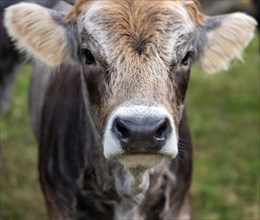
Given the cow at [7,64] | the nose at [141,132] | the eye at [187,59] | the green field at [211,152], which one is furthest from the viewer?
the green field at [211,152]

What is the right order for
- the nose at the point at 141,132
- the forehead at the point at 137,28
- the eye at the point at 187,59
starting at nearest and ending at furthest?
the nose at the point at 141,132 < the forehead at the point at 137,28 < the eye at the point at 187,59

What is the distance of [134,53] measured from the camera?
12.3ft

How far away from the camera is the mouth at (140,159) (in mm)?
3602

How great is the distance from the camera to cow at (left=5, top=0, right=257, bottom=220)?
3.62m

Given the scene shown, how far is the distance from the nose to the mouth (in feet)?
0.16

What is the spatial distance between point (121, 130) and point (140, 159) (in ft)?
0.63

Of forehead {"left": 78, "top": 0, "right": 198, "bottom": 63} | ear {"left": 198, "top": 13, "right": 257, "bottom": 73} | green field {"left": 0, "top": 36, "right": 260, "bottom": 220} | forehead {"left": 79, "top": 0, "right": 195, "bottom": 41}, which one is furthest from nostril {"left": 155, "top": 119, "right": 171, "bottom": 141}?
green field {"left": 0, "top": 36, "right": 260, "bottom": 220}

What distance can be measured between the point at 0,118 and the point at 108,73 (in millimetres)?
4287

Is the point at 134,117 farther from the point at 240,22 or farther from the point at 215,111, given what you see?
the point at 215,111

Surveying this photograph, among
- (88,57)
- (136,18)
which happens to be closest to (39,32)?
(88,57)

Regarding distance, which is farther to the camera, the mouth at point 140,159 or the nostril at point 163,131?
the mouth at point 140,159

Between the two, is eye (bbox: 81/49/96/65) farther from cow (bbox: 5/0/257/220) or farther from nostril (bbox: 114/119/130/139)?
nostril (bbox: 114/119/130/139)

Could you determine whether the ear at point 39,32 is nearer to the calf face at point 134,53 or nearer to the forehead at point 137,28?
the calf face at point 134,53

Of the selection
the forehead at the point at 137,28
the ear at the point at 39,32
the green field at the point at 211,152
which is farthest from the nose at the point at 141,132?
the green field at the point at 211,152
